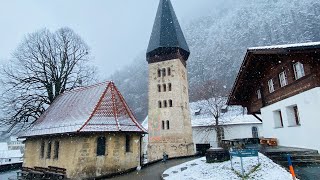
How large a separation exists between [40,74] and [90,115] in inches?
476

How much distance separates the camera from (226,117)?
1528 inches

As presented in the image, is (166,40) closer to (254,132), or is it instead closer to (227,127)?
(227,127)

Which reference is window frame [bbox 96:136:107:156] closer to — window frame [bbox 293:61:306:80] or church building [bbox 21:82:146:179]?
church building [bbox 21:82:146:179]

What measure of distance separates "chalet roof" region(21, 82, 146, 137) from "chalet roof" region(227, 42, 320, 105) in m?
8.59

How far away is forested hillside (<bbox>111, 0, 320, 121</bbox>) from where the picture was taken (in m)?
68.1

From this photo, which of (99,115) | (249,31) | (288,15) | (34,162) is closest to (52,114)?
(34,162)

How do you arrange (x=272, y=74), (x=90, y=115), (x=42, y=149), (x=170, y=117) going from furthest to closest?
(x=170, y=117) → (x=42, y=149) → (x=90, y=115) → (x=272, y=74)

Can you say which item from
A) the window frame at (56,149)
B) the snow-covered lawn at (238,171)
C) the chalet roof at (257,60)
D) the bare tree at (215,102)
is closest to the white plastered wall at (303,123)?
the chalet roof at (257,60)

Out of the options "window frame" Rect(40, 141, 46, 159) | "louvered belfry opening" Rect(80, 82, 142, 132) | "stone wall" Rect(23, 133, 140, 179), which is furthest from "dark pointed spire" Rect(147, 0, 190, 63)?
"window frame" Rect(40, 141, 46, 159)

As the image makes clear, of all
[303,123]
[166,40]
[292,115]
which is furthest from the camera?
Result: [166,40]

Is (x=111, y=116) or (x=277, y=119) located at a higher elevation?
(x=111, y=116)

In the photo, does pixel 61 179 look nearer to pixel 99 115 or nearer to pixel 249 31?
pixel 99 115

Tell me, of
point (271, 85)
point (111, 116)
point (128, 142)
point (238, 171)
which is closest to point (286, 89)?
point (271, 85)

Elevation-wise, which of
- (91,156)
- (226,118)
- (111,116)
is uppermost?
(226,118)
